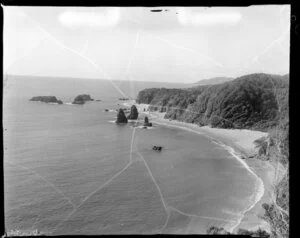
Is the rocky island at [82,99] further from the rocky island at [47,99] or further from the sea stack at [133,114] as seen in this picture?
the sea stack at [133,114]

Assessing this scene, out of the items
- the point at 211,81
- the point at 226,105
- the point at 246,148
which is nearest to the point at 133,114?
the point at 211,81

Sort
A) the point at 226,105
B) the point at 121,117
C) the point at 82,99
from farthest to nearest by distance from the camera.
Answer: the point at 226,105
the point at 82,99
the point at 121,117

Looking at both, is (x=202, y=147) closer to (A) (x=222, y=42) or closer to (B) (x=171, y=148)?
(B) (x=171, y=148)

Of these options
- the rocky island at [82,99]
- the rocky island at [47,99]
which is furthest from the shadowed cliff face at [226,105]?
the rocky island at [47,99]

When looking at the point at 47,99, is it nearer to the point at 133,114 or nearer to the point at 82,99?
the point at 82,99

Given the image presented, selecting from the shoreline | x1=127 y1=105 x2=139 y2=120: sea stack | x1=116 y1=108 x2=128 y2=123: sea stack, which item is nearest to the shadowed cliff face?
the shoreline

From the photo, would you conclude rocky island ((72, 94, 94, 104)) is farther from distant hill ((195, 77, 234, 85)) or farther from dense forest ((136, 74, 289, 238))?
distant hill ((195, 77, 234, 85))
